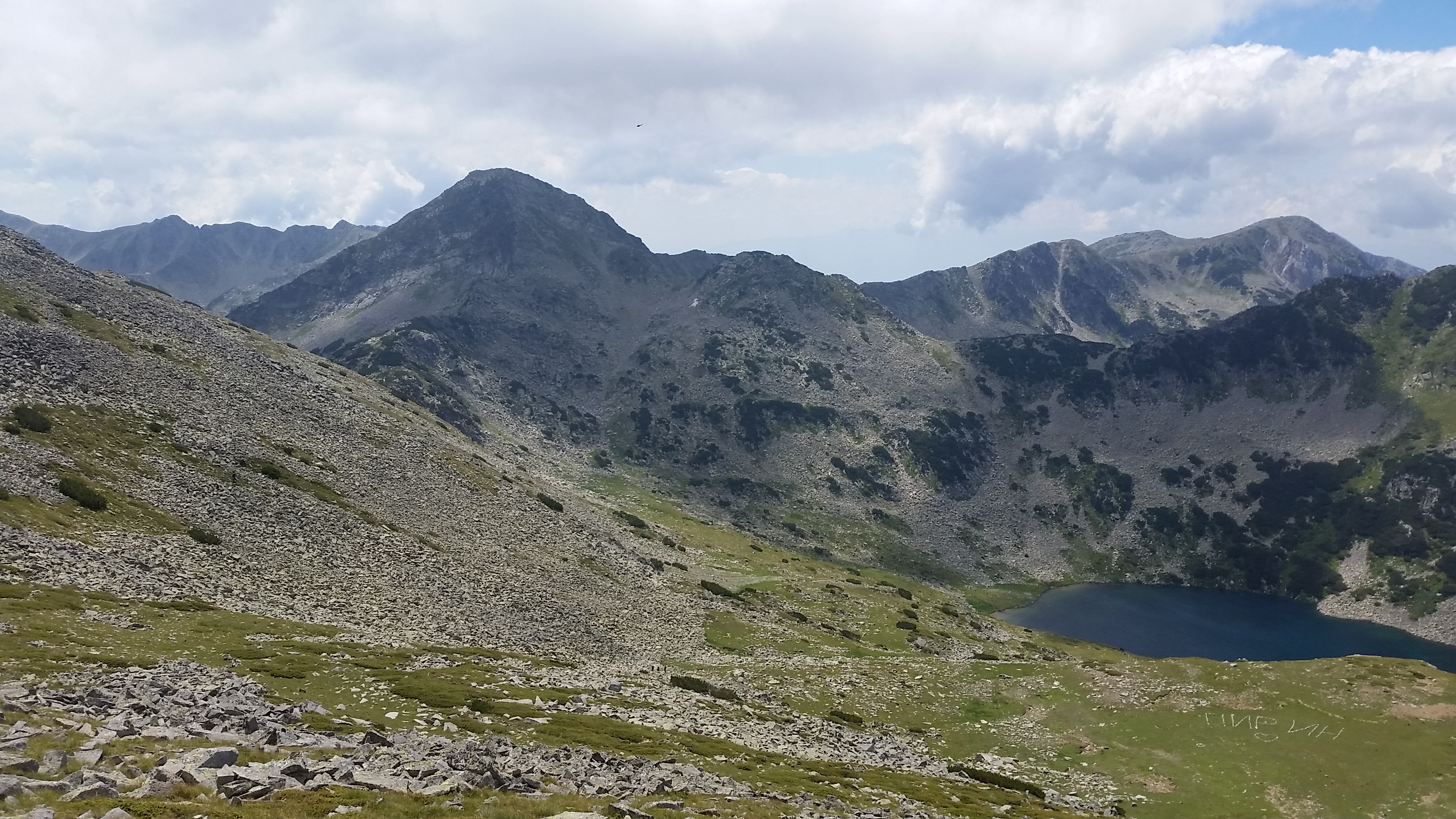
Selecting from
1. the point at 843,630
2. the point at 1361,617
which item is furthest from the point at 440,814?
the point at 1361,617

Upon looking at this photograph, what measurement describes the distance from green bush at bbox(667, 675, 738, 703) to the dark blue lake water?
121262 mm

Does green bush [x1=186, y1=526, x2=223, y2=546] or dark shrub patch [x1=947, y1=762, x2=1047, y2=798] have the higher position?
green bush [x1=186, y1=526, x2=223, y2=546]

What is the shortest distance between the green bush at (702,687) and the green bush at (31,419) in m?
55.6

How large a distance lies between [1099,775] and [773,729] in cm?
2258

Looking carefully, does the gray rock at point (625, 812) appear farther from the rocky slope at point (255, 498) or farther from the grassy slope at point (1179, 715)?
the rocky slope at point (255, 498)

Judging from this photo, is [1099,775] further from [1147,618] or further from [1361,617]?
[1361,617]

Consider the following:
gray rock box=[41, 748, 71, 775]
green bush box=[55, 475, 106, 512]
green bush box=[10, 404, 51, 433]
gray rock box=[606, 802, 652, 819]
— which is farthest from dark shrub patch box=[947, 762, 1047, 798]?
green bush box=[10, 404, 51, 433]

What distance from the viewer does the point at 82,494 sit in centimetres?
5372

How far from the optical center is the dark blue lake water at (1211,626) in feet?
493

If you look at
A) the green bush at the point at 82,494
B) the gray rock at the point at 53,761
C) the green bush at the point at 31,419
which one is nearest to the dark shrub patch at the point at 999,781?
the gray rock at the point at 53,761

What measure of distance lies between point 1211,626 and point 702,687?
517ft

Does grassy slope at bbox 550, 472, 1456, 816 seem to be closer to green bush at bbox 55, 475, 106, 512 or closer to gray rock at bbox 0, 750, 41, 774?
gray rock at bbox 0, 750, 41, 774

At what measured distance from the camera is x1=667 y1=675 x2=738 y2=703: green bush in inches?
2151

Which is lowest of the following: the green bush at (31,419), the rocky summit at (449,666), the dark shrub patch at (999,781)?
the dark shrub patch at (999,781)
